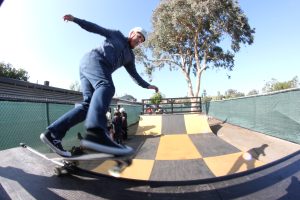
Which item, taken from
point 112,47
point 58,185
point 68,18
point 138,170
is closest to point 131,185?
point 58,185

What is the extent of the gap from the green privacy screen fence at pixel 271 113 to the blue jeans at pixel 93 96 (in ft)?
18.9

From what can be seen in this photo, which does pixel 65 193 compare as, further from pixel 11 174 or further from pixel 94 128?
pixel 94 128

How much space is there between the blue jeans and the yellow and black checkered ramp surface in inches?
37.5

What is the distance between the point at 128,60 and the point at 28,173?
1.59 metres

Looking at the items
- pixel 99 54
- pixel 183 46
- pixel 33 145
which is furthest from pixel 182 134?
pixel 183 46

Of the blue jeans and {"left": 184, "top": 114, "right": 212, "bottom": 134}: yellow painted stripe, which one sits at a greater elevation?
the blue jeans

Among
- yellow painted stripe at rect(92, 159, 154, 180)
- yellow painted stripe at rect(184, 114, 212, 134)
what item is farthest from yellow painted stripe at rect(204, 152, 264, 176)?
yellow painted stripe at rect(184, 114, 212, 134)

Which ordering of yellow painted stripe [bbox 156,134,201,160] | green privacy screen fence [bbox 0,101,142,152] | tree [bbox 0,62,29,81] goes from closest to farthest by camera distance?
green privacy screen fence [bbox 0,101,142,152], yellow painted stripe [bbox 156,134,201,160], tree [bbox 0,62,29,81]

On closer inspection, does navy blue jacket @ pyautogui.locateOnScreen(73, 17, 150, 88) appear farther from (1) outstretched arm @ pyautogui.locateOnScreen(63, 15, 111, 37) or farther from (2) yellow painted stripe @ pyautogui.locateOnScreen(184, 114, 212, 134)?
(2) yellow painted stripe @ pyautogui.locateOnScreen(184, 114, 212, 134)

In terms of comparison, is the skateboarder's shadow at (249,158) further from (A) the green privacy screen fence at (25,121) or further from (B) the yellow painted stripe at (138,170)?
(A) the green privacy screen fence at (25,121)

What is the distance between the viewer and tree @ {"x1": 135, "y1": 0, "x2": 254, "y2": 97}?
59.5 feet

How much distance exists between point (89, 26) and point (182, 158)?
3.99 metres

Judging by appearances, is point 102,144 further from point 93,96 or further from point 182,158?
point 182,158

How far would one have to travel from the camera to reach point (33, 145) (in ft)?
17.0
